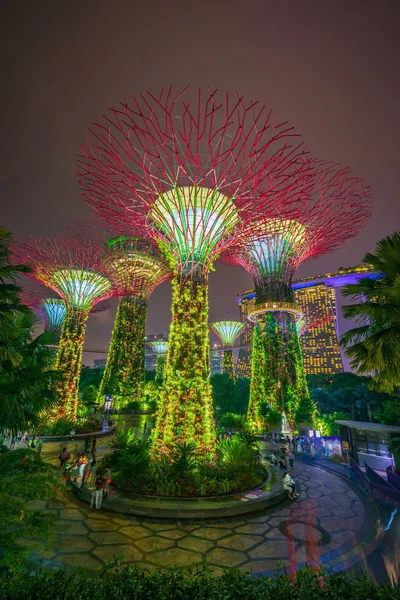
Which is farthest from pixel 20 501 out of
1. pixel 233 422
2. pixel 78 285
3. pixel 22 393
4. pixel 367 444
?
pixel 233 422

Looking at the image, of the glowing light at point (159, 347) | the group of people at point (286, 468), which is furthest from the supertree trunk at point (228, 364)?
the group of people at point (286, 468)

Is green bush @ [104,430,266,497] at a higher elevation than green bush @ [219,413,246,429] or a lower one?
lower

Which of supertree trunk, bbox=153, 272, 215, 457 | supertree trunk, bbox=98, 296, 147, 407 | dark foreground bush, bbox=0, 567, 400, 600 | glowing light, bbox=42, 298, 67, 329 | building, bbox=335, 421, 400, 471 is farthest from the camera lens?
glowing light, bbox=42, 298, 67, 329

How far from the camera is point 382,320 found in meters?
7.47

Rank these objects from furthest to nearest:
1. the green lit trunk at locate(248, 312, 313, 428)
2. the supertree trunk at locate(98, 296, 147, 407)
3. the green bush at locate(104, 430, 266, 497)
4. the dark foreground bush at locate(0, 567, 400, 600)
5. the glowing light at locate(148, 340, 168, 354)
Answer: the glowing light at locate(148, 340, 168, 354), the supertree trunk at locate(98, 296, 147, 407), the green lit trunk at locate(248, 312, 313, 428), the green bush at locate(104, 430, 266, 497), the dark foreground bush at locate(0, 567, 400, 600)

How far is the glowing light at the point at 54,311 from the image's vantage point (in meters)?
54.4

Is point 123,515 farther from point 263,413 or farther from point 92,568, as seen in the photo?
point 263,413

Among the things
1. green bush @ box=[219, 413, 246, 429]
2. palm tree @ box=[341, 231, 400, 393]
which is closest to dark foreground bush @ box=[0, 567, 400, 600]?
palm tree @ box=[341, 231, 400, 393]

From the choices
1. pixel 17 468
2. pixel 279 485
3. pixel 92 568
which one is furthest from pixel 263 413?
pixel 17 468

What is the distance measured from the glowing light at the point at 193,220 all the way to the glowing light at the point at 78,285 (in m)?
12.7

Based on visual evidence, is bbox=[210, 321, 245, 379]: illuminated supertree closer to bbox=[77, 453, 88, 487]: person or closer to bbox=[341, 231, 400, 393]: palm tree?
bbox=[77, 453, 88, 487]: person

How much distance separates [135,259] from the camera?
33.9 metres

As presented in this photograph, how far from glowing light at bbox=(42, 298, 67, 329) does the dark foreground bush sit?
55.7 m

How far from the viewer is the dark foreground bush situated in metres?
3.47
